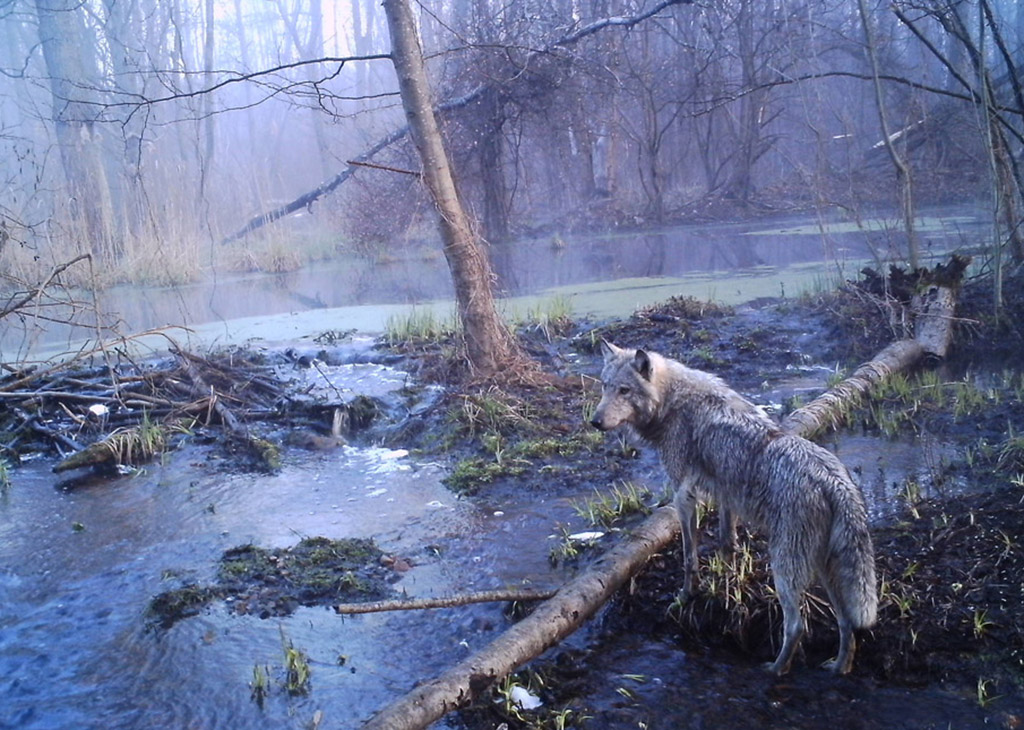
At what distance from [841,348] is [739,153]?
18727 mm

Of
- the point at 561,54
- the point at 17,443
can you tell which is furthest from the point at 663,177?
the point at 17,443

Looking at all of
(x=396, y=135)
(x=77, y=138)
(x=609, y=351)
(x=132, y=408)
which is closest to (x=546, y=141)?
(x=396, y=135)

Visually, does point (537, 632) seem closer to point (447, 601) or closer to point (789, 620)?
point (447, 601)

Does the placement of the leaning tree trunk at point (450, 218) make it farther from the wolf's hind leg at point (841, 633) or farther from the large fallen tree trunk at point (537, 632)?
the wolf's hind leg at point (841, 633)

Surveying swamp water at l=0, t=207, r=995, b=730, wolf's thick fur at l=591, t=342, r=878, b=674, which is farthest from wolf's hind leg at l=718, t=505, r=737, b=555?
swamp water at l=0, t=207, r=995, b=730

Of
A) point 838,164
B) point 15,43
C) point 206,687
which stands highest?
point 15,43

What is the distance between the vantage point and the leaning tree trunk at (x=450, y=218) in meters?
9.65

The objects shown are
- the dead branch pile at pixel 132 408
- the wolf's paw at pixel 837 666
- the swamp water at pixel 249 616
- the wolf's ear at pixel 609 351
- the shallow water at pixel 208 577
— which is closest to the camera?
the wolf's paw at pixel 837 666

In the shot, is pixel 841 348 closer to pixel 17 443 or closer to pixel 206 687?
pixel 206 687

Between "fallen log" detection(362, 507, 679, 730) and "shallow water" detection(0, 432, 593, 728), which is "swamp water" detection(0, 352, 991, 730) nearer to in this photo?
"shallow water" detection(0, 432, 593, 728)

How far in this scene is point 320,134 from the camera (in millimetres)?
37781

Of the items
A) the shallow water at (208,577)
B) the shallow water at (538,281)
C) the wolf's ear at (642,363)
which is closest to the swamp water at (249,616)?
the shallow water at (208,577)

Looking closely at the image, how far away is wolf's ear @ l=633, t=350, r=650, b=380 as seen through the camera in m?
5.52

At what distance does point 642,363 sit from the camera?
18.1 ft
